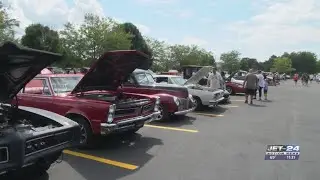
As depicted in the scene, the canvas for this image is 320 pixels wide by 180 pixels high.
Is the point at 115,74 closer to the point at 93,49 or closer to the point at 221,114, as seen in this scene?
the point at 221,114

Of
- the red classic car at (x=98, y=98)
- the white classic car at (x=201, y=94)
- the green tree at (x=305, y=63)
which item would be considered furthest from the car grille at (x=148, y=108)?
the green tree at (x=305, y=63)

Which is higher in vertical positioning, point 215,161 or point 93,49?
point 93,49

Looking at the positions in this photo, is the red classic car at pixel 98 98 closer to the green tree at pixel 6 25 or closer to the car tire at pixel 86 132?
the car tire at pixel 86 132

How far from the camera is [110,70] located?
812 cm

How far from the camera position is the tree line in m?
35.0

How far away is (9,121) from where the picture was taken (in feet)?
17.6

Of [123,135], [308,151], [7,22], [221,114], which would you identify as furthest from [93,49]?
[308,151]

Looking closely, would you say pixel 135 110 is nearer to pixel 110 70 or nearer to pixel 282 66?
pixel 110 70

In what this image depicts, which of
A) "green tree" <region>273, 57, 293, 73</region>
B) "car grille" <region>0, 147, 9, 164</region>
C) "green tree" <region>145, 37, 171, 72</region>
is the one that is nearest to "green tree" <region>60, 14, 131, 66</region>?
"green tree" <region>145, 37, 171, 72</region>

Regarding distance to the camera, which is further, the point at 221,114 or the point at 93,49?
the point at 93,49

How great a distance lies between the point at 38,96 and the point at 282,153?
5.15 metres

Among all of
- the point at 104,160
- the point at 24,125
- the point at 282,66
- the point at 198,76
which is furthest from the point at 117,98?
the point at 282,66

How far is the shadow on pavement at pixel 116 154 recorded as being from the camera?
6.00 metres

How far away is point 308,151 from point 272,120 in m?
4.69
